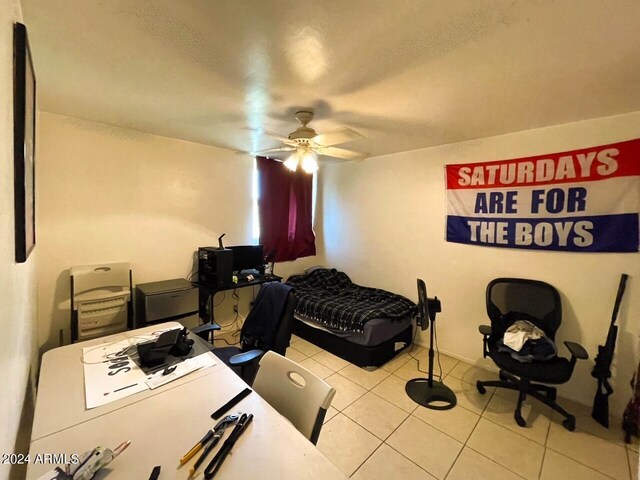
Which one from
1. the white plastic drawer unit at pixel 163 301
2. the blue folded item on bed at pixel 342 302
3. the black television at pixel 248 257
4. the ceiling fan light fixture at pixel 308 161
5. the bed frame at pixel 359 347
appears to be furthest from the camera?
the black television at pixel 248 257

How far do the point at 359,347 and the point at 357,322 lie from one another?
26 centimetres

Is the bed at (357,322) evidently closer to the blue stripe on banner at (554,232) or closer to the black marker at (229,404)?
the blue stripe on banner at (554,232)

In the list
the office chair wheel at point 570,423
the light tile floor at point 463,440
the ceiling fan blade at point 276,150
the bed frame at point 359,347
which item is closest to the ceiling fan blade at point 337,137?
the ceiling fan blade at point 276,150

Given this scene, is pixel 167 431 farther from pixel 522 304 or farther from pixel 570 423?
pixel 522 304

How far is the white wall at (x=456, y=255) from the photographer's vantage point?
211 centimetres

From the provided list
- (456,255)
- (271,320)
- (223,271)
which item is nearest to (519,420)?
(456,255)

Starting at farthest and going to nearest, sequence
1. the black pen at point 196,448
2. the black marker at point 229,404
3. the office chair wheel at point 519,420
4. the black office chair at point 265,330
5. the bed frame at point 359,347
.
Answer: the bed frame at point 359,347
the office chair wheel at point 519,420
the black office chair at point 265,330
the black marker at point 229,404
the black pen at point 196,448

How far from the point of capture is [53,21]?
1165 mm

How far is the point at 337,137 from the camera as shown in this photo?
2.06 metres

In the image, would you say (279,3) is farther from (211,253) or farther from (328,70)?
(211,253)

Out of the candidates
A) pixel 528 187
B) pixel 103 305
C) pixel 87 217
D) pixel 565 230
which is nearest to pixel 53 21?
pixel 87 217

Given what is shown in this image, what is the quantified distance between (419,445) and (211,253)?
8.31 feet

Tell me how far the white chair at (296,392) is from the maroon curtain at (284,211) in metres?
2.56

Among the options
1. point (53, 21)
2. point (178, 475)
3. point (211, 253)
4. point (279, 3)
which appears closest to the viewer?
point (178, 475)
